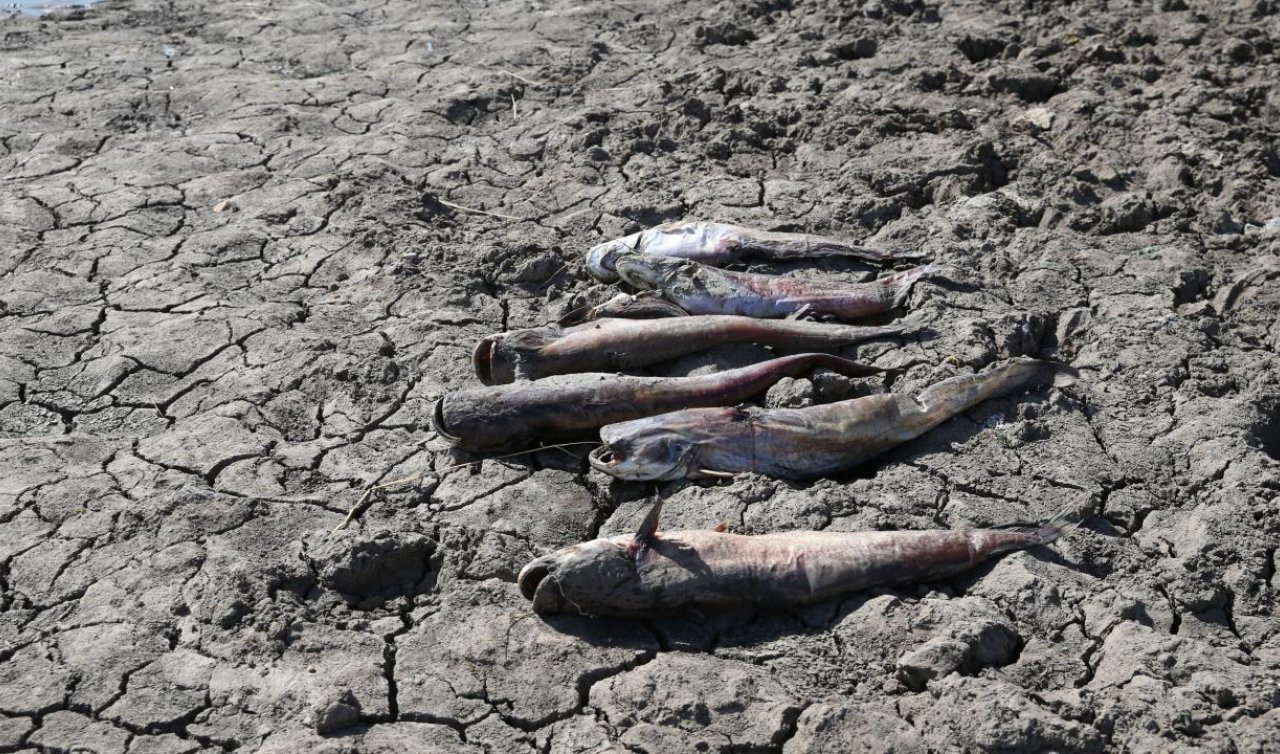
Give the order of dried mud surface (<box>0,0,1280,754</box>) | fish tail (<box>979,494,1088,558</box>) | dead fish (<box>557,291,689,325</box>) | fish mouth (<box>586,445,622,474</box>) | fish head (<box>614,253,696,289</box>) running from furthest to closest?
fish head (<box>614,253,696,289</box>)
dead fish (<box>557,291,689,325</box>)
fish mouth (<box>586,445,622,474</box>)
fish tail (<box>979,494,1088,558</box>)
dried mud surface (<box>0,0,1280,754</box>)

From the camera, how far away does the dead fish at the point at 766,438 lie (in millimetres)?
4664

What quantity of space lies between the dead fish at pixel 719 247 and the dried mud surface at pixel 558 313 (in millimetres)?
151

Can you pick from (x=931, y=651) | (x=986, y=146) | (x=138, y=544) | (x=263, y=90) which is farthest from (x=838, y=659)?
(x=263, y=90)

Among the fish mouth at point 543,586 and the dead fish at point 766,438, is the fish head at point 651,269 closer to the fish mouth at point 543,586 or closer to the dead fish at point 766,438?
the dead fish at point 766,438

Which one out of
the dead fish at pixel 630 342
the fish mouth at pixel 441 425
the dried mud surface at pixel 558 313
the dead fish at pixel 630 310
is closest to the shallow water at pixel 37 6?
the dried mud surface at pixel 558 313

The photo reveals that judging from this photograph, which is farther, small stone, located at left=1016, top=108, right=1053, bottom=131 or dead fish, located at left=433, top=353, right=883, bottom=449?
small stone, located at left=1016, top=108, right=1053, bottom=131

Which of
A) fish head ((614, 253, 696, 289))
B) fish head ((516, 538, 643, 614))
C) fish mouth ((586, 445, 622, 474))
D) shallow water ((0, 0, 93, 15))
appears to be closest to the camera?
fish head ((516, 538, 643, 614))

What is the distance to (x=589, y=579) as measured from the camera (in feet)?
13.2

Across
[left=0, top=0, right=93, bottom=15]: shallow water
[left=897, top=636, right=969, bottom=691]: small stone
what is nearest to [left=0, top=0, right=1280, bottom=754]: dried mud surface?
[left=897, top=636, right=969, bottom=691]: small stone

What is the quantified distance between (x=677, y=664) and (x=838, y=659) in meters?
0.52

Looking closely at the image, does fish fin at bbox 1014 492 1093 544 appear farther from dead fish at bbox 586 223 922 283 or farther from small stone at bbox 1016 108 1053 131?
small stone at bbox 1016 108 1053 131

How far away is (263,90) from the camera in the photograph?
8.68 meters

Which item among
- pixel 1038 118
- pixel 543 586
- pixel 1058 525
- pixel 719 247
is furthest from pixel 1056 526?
pixel 1038 118

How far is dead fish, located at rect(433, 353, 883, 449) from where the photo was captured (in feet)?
16.3
